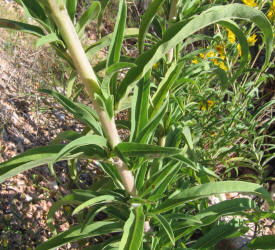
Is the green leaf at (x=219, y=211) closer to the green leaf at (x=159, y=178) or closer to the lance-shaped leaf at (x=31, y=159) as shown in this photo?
the green leaf at (x=159, y=178)

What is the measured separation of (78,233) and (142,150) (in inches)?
15.8

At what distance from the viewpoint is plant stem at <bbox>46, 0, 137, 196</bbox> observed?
1.83ft

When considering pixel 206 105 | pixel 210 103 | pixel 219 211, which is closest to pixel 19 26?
pixel 219 211

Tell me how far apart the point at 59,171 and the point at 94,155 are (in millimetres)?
1247

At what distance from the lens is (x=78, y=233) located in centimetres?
94

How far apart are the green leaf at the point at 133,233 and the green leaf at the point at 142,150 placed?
0.66 feet

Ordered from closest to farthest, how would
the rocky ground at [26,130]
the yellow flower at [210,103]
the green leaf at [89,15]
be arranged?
the green leaf at [89,15], the rocky ground at [26,130], the yellow flower at [210,103]

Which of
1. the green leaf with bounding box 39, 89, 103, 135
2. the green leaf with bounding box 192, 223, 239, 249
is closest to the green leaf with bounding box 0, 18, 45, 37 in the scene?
the green leaf with bounding box 39, 89, 103, 135

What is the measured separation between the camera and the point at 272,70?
257cm

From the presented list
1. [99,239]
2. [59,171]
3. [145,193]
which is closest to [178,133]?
[145,193]

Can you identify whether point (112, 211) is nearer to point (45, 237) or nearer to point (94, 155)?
point (94, 155)

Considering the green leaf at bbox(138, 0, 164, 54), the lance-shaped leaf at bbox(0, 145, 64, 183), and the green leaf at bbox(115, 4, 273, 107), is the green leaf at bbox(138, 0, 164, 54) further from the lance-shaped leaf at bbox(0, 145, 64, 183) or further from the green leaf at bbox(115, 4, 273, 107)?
the lance-shaped leaf at bbox(0, 145, 64, 183)

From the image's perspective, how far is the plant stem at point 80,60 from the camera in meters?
0.56

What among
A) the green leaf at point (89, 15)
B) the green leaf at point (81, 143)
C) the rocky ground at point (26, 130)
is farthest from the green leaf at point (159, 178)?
the rocky ground at point (26, 130)
